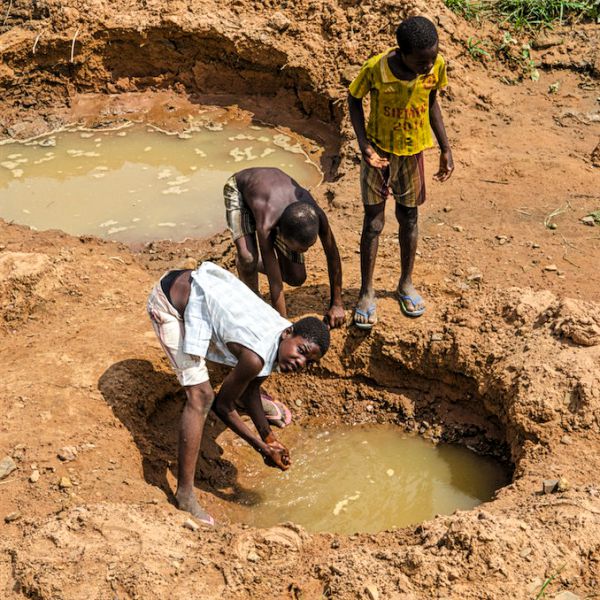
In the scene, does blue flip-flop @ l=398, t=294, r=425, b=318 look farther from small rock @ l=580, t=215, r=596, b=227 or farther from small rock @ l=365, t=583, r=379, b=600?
small rock @ l=365, t=583, r=379, b=600

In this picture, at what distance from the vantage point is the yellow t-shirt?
407cm

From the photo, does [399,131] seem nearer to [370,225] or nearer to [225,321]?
[370,225]

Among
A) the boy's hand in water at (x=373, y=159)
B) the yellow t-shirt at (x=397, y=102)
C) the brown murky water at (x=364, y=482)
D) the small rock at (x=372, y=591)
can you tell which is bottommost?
the brown murky water at (x=364, y=482)

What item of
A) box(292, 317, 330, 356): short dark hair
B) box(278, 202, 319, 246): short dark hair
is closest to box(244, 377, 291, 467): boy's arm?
box(292, 317, 330, 356): short dark hair

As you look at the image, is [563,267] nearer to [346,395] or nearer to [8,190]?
[346,395]

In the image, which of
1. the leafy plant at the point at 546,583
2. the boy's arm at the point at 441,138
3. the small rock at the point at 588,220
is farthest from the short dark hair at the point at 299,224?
the small rock at the point at 588,220

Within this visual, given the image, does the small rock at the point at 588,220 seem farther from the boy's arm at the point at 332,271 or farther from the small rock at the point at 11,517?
the small rock at the point at 11,517

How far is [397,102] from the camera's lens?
412cm

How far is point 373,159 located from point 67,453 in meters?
2.06

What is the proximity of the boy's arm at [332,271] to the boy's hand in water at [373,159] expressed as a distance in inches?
13.8

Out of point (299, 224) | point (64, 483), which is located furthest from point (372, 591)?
point (299, 224)

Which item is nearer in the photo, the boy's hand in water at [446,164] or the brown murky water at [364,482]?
the brown murky water at [364,482]

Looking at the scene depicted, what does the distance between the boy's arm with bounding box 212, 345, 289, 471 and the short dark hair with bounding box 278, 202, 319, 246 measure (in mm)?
674

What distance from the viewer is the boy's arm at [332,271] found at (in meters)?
4.21
